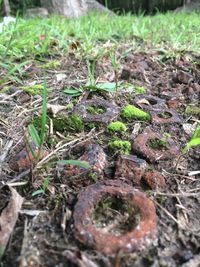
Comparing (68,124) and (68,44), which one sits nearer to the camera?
(68,124)

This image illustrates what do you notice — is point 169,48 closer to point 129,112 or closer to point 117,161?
point 129,112

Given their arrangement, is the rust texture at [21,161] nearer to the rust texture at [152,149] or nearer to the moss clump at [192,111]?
the rust texture at [152,149]

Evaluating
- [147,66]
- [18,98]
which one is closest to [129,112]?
[18,98]

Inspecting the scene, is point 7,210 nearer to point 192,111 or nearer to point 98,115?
point 98,115

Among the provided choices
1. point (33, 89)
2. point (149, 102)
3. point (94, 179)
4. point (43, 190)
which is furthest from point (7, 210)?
point (149, 102)

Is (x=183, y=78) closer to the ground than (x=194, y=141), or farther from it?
closer to the ground

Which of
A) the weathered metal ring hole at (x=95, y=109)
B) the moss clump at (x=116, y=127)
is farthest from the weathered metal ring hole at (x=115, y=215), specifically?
the weathered metal ring hole at (x=95, y=109)
